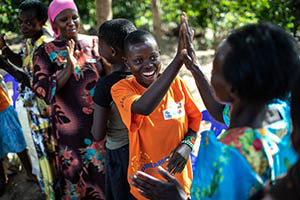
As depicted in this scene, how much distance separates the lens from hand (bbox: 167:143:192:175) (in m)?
1.69

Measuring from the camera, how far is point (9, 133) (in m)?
3.10

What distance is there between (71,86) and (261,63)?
1.70 metres

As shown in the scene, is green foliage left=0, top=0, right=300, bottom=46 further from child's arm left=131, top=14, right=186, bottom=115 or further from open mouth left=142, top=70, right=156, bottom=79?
child's arm left=131, top=14, right=186, bottom=115

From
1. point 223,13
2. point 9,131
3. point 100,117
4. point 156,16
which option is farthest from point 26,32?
point 223,13

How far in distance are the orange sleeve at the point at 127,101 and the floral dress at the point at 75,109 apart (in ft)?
2.31

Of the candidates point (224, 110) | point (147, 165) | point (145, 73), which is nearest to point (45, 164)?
point (147, 165)

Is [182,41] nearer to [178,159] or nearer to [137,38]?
Result: [137,38]

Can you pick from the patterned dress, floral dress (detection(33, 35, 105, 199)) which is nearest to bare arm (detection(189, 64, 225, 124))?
floral dress (detection(33, 35, 105, 199))

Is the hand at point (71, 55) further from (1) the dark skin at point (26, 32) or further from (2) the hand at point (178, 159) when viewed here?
(2) the hand at point (178, 159)

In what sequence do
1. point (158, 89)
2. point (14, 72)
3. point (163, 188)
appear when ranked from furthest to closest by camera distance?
point (14, 72) < point (158, 89) < point (163, 188)

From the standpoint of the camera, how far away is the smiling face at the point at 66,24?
238 cm

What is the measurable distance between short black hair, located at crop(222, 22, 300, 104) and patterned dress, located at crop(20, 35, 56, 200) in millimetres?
1997

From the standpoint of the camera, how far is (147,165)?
5.74ft

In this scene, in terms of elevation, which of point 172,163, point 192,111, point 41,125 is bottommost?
point 41,125
